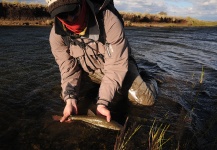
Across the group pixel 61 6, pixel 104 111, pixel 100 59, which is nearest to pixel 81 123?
pixel 104 111

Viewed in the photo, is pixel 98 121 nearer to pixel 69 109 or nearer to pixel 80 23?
pixel 69 109

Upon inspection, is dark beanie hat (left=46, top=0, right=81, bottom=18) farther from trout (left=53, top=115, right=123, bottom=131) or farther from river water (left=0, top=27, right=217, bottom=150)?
river water (left=0, top=27, right=217, bottom=150)

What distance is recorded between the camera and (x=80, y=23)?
3068 mm

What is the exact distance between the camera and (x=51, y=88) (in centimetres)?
477

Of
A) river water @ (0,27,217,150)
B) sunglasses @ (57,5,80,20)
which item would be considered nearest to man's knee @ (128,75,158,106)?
river water @ (0,27,217,150)

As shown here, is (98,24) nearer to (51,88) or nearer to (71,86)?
(71,86)

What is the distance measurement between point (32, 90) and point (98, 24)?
215cm

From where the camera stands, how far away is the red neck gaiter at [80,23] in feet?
9.80

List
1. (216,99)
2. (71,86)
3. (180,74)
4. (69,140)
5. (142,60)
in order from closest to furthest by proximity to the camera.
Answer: (69,140), (71,86), (216,99), (180,74), (142,60)

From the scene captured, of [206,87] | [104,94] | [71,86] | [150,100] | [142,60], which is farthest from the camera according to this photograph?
[142,60]

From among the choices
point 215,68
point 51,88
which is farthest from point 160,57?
point 51,88

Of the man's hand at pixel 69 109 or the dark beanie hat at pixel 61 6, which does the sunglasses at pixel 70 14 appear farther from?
the man's hand at pixel 69 109

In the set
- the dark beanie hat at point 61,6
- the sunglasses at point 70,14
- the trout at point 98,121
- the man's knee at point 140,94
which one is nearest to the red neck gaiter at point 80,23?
the sunglasses at point 70,14

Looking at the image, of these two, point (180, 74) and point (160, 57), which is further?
point (160, 57)
